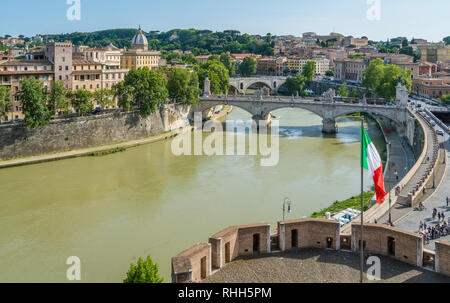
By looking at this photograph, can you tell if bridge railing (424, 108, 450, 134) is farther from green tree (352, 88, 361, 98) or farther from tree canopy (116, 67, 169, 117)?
tree canopy (116, 67, 169, 117)

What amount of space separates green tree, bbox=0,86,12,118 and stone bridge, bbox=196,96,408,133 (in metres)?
11.7

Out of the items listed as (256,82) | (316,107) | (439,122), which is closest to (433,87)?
(316,107)

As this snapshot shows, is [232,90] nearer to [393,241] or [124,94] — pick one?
[124,94]

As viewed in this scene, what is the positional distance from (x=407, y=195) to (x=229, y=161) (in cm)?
937

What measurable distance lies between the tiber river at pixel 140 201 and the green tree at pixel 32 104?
2.04 meters

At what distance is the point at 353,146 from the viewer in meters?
23.6

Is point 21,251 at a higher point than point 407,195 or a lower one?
lower

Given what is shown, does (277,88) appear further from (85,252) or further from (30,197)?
(85,252)

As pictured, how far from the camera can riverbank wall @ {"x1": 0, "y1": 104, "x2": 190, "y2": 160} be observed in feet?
65.2

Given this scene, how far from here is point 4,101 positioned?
19.9 metres

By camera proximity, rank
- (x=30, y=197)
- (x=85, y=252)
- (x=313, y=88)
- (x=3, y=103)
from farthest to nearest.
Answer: (x=313, y=88), (x=3, y=103), (x=30, y=197), (x=85, y=252)

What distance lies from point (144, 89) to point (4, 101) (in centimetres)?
695

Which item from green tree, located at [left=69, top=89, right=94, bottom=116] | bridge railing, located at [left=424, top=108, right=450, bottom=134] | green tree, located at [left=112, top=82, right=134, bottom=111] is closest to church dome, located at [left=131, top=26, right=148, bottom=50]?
green tree, located at [left=112, top=82, right=134, bottom=111]
